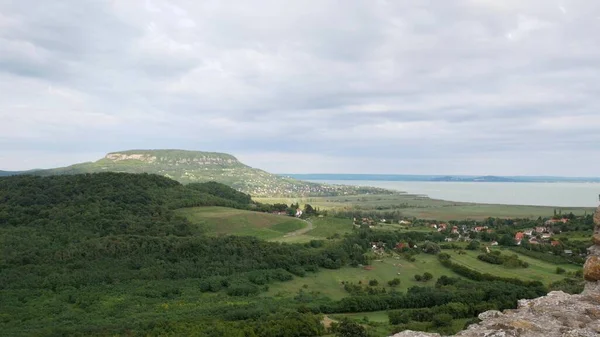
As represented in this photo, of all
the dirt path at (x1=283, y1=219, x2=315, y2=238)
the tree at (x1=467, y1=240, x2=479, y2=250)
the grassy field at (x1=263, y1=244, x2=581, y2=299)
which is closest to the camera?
the grassy field at (x1=263, y1=244, x2=581, y2=299)

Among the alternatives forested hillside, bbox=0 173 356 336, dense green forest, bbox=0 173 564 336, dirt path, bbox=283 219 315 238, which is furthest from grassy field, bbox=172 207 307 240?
forested hillside, bbox=0 173 356 336

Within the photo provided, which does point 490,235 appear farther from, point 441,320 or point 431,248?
point 441,320

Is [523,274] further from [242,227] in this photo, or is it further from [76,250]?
[76,250]

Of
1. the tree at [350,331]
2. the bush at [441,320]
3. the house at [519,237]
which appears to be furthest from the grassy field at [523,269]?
the tree at [350,331]

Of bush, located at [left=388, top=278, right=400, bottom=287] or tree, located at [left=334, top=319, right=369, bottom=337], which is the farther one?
bush, located at [left=388, top=278, right=400, bottom=287]

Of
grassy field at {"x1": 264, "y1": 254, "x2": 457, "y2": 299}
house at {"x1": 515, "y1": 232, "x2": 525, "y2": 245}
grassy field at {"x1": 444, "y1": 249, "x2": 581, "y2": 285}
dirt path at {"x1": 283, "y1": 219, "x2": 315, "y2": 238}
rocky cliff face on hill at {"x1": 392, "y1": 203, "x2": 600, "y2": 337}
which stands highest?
rocky cliff face on hill at {"x1": 392, "y1": 203, "x2": 600, "y2": 337}

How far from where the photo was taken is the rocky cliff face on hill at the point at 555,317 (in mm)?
7008

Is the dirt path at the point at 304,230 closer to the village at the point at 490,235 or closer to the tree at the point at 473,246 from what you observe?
the village at the point at 490,235

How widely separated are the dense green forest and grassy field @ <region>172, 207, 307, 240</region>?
353cm

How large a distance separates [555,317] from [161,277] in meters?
50.8

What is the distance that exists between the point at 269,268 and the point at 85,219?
3382 cm

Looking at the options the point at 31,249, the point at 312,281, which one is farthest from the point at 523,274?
the point at 31,249

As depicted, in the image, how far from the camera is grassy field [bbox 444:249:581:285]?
5272cm

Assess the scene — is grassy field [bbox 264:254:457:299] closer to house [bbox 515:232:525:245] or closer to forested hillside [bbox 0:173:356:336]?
forested hillside [bbox 0:173:356:336]
